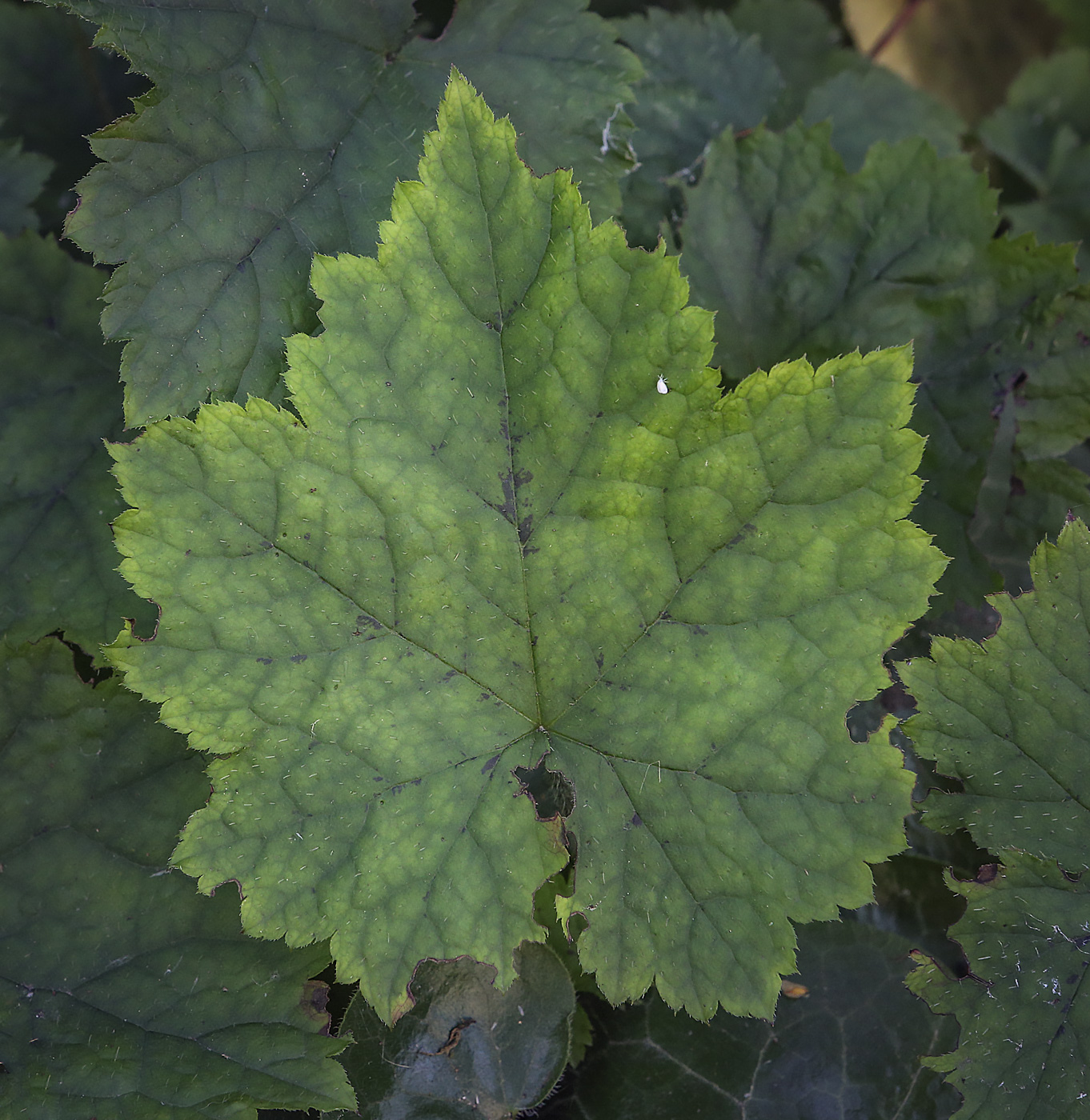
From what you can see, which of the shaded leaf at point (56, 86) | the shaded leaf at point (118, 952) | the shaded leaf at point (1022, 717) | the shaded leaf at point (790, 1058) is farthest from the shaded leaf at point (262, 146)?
the shaded leaf at point (790, 1058)

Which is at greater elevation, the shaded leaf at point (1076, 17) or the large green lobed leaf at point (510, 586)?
Result: the shaded leaf at point (1076, 17)

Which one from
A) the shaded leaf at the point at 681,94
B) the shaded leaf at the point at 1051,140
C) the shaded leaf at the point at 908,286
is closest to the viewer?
the shaded leaf at the point at 908,286

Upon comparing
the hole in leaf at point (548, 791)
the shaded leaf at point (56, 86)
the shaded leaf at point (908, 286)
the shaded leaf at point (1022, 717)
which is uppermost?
the shaded leaf at point (56, 86)

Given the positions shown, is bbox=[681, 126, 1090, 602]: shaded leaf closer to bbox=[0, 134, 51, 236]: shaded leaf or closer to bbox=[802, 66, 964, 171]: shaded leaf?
bbox=[802, 66, 964, 171]: shaded leaf

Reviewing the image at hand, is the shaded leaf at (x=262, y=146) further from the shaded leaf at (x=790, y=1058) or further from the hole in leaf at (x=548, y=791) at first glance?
the shaded leaf at (x=790, y=1058)

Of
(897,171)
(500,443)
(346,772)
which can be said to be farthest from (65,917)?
(897,171)

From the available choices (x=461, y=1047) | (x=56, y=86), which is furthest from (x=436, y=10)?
(x=461, y=1047)

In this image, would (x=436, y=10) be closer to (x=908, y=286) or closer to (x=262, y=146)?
(x=262, y=146)

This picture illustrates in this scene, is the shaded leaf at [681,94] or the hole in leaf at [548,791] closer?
the hole in leaf at [548,791]

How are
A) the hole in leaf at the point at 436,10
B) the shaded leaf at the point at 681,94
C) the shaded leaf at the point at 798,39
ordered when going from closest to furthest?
the shaded leaf at the point at 681,94 < the hole in leaf at the point at 436,10 < the shaded leaf at the point at 798,39
